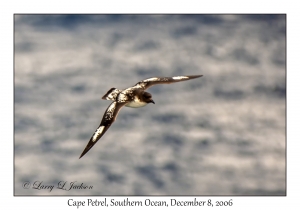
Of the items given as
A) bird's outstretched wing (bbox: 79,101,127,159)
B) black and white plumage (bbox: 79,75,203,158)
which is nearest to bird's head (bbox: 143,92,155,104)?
black and white plumage (bbox: 79,75,203,158)

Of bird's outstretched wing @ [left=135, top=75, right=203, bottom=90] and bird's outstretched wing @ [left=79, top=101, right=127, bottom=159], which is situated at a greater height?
bird's outstretched wing @ [left=135, top=75, right=203, bottom=90]

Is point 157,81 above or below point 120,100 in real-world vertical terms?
above

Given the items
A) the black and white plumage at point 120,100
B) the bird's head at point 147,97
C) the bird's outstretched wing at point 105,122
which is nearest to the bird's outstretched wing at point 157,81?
the black and white plumage at point 120,100

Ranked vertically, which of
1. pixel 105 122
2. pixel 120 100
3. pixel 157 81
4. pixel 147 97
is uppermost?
pixel 157 81

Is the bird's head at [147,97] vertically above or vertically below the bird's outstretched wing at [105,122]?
above

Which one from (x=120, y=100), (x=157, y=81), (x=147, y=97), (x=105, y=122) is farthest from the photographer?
(x=157, y=81)

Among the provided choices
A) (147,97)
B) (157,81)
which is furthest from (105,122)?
(157,81)

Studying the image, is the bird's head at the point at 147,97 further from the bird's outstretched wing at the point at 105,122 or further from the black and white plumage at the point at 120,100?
the bird's outstretched wing at the point at 105,122

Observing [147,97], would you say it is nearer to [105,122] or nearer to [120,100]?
[120,100]

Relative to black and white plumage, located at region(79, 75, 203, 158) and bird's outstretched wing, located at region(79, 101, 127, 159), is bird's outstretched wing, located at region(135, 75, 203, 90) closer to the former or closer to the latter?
black and white plumage, located at region(79, 75, 203, 158)

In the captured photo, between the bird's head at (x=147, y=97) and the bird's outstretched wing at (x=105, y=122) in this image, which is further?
the bird's head at (x=147, y=97)

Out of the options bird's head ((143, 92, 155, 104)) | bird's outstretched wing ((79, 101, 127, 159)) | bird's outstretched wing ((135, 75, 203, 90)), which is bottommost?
bird's outstretched wing ((79, 101, 127, 159))
